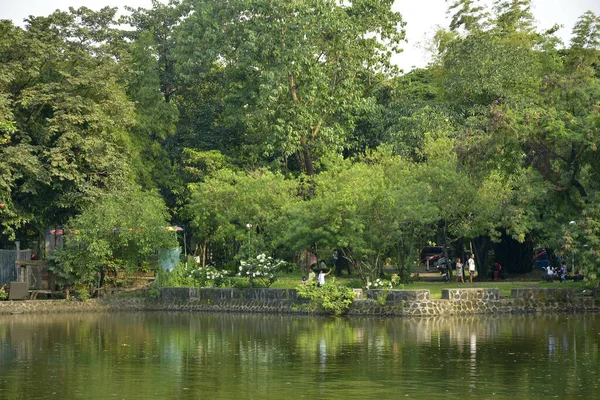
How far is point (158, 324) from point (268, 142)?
60.1 ft

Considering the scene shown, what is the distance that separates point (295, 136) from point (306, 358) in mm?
28532

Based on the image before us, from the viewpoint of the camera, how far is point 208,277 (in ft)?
146

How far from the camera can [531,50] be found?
59750 mm

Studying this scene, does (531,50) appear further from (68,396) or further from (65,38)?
(68,396)

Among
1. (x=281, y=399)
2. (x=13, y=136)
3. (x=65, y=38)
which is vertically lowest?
(x=281, y=399)

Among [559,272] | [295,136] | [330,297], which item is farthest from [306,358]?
[295,136]

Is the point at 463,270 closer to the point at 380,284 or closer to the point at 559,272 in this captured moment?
the point at 559,272

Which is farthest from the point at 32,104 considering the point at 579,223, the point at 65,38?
the point at 579,223

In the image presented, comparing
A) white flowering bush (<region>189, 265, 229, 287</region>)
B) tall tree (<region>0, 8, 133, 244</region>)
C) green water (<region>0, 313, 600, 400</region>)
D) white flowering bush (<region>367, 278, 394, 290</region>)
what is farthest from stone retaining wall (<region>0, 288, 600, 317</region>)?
tall tree (<region>0, 8, 133, 244</region>)

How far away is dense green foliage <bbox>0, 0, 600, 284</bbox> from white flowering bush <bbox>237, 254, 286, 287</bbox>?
1.23 m

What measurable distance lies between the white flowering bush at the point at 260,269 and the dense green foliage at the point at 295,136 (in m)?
1.23

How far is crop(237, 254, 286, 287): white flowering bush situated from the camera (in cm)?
4188

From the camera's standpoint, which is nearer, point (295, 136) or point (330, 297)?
point (330, 297)

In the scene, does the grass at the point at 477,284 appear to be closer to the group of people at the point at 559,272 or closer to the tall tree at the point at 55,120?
the group of people at the point at 559,272
